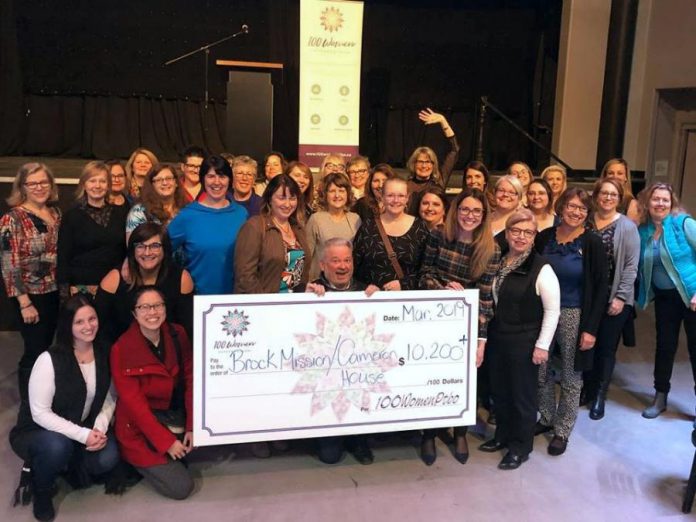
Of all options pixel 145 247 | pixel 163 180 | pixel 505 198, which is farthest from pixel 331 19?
pixel 145 247

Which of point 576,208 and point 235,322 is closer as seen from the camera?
point 235,322

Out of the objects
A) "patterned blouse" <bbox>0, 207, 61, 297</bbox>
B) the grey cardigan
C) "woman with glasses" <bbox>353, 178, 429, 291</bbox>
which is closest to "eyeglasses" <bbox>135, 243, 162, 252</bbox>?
"patterned blouse" <bbox>0, 207, 61, 297</bbox>

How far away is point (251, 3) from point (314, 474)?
7.43m

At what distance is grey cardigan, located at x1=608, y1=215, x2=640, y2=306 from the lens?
3693 mm

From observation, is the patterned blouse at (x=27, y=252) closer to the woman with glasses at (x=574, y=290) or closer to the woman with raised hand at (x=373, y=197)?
the woman with raised hand at (x=373, y=197)

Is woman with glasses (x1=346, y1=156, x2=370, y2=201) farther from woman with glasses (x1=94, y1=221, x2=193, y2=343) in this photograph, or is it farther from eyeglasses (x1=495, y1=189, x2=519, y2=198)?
woman with glasses (x1=94, y1=221, x2=193, y2=343)

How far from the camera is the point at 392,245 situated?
3299 mm

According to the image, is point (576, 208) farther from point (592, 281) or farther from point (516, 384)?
point (516, 384)

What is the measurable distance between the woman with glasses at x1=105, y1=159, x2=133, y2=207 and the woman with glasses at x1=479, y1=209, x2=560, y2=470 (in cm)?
244

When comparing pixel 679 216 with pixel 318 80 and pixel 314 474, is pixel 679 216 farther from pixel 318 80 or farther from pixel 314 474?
pixel 318 80

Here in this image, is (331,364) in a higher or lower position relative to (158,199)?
lower

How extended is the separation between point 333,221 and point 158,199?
45.4 inches

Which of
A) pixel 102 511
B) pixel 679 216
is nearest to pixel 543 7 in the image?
pixel 679 216

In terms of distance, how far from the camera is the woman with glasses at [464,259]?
314 centimetres
